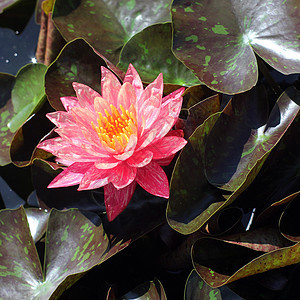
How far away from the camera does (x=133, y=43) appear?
1142mm

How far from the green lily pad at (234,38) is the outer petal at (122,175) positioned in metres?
0.27

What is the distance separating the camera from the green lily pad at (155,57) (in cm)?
114

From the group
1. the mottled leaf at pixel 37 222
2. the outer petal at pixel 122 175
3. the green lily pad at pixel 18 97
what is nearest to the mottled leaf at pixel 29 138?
the green lily pad at pixel 18 97

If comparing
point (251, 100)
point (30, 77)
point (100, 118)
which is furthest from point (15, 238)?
point (251, 100)

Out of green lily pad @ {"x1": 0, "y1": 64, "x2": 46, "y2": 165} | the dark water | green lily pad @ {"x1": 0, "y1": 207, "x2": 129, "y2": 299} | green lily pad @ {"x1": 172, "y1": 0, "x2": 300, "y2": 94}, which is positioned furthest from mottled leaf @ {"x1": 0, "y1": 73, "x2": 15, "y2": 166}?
green lily pad @ {"x1": 172, "y1": 0, "x2": 300, "y2": 94}

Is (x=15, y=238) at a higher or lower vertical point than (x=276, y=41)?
lower

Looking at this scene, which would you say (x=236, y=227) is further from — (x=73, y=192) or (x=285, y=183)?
(x=73, y=192)

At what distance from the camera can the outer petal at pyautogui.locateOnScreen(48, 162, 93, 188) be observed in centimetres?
93

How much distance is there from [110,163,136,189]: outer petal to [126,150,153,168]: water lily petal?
0.05 feet

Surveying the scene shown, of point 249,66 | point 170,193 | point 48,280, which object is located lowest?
point 48,280

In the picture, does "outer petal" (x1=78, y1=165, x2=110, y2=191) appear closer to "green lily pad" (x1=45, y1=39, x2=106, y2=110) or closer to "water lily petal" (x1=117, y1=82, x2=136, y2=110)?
"water lily petal" (x1=117, y1=82, x2=136, y2=110)

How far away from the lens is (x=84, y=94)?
3.18ft

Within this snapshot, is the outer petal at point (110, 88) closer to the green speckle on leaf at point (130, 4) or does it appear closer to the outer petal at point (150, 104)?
the outer petal at point (150, 104)

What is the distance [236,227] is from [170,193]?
18cm
